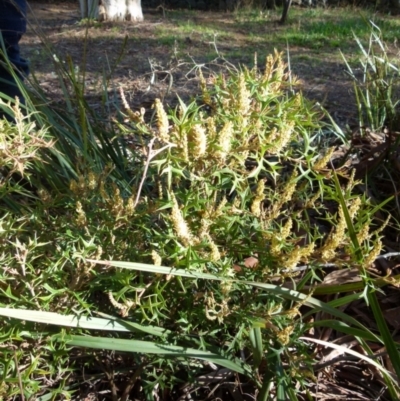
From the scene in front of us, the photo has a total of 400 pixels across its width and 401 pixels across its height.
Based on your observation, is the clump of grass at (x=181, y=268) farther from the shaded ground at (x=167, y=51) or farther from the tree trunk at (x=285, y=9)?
the tree trunk at (x=285, y=9)

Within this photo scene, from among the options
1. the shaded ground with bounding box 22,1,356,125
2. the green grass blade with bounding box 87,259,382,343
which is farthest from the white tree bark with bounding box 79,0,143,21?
the green grass blade with bounding box 87,259,382,343

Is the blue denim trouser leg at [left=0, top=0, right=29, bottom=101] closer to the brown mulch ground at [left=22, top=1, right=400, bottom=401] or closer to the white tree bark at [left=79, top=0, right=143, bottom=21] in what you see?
the brown mulch ground at [left=22, top=1, right=400, bottom=401]

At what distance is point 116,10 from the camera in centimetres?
776

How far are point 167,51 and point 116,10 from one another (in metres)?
2.03

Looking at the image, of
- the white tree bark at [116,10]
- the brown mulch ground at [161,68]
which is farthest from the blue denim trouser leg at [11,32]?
the white tree bark at [116,10]

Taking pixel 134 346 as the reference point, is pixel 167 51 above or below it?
Answer: below

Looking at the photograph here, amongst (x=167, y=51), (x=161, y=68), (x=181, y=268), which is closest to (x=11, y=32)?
(x=161, y=68)

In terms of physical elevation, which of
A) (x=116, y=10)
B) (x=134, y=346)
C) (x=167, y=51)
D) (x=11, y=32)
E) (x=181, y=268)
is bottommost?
(x=167, y=51)

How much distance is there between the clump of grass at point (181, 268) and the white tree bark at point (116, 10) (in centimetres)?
680

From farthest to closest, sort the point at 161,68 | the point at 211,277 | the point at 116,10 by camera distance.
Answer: the point at 116,10, the point at 161,68, the point at 211,277

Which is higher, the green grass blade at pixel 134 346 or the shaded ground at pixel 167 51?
the green grass blade at pixel 134 346

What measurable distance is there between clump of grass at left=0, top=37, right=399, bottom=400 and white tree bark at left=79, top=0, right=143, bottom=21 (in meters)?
6.80

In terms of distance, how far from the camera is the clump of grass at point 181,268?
42.4 inches

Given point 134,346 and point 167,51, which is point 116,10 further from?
point 134,346
